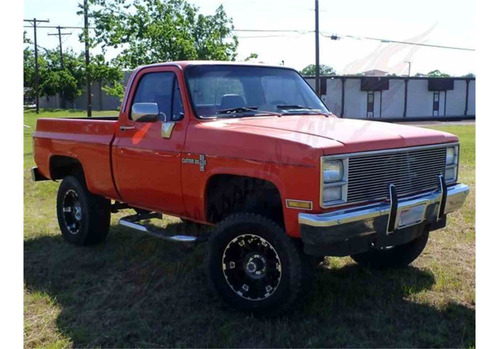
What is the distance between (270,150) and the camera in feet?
13.9

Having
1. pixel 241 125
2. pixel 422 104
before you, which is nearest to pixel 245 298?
pixel 241 125


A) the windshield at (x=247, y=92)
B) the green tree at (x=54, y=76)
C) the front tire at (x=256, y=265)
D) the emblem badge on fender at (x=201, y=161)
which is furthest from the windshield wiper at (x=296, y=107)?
the green tree at (x=54, y=76)

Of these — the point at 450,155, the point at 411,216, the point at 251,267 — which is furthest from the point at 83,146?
the point at 450,155

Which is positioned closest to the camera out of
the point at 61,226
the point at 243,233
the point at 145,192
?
the point at 243,233

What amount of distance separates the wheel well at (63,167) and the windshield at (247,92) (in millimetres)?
2322

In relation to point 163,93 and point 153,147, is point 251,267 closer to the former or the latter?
point 153,147

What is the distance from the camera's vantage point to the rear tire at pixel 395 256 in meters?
5.51

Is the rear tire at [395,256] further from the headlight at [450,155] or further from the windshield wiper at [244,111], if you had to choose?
the windshield wiper at [244,111]

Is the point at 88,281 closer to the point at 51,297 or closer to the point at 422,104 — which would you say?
the point at 51,297

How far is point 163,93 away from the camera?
5.50m

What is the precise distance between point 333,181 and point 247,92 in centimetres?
178

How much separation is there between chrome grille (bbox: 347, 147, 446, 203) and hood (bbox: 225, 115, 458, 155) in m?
0.08

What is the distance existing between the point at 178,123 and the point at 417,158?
2.14 meters

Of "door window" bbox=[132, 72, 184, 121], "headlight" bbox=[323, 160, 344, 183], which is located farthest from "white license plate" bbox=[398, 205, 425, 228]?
"door window" bbox=[132, 72, 184, 121]
